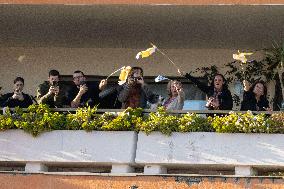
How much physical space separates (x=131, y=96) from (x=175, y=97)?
69cm

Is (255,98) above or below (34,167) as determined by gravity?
above

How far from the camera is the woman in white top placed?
642 inches

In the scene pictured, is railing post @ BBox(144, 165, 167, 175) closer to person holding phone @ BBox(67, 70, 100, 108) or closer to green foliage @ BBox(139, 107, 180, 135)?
green foliage @ BBox(139, 107, 180, 135)

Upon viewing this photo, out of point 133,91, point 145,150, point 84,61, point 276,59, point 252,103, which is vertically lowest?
point 145,150

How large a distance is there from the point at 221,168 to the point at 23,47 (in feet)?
19.6

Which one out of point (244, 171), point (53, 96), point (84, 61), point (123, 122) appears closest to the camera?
point (244, 171)

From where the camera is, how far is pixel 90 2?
56.0ft

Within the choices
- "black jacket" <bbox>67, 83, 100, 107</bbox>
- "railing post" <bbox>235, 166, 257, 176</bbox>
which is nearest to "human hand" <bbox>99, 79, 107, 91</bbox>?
"black jacket" <bbox>67, 83, 100, 107</bbox>

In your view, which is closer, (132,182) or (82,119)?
(132,182)

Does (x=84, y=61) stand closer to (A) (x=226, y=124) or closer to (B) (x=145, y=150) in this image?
(B) (x=145, y=150)

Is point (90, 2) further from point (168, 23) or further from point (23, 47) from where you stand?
point (23, 47)

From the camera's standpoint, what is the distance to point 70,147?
52.4 feet

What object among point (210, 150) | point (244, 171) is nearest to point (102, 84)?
point (210, 150)

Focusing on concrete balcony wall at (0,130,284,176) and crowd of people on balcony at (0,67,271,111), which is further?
crowd of people on balcony at (0,67,271,111)
